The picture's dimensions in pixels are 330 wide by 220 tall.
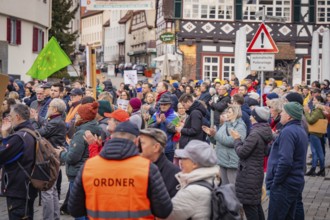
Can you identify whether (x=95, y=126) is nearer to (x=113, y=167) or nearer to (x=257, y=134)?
(x=257, y=134)

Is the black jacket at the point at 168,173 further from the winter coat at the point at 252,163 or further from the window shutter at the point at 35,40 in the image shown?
the window shutter at the point at 35,40

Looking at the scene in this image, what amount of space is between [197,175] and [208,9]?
158 ft

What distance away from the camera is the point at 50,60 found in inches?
795

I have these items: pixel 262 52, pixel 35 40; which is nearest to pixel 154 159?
pixel 262 52

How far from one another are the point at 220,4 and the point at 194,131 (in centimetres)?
4209

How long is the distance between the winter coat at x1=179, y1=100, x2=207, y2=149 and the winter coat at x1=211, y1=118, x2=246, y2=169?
166 centimetres

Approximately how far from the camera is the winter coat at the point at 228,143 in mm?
11000

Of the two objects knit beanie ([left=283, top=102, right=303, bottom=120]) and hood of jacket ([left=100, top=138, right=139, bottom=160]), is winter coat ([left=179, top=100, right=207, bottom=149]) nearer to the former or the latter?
knit beanie ([left=283, top=102, right=303, bottom=120])

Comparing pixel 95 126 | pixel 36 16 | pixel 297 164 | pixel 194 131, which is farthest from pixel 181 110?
pixel 36 16

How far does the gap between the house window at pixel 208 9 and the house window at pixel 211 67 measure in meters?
2.82

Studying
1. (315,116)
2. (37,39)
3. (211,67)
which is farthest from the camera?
(211,67)

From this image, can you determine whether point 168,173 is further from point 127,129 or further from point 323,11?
point 323,11

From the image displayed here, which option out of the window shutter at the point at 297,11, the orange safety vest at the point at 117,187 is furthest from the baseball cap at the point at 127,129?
the window shutter at the point at 297,11

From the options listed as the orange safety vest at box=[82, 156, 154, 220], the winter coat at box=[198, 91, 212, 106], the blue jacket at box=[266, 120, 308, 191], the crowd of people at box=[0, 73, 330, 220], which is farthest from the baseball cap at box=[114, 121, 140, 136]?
the winter coat at box=[198, 91, 212, 106]
